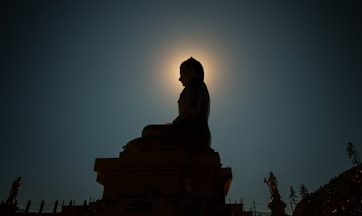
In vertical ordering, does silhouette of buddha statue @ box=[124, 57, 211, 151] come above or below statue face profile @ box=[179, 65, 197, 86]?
below

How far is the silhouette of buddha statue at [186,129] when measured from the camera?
20.3 ft

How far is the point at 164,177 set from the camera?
568cm

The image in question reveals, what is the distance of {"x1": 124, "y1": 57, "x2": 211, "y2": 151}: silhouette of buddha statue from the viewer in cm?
619

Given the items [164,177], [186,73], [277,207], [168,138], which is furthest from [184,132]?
[277,207]

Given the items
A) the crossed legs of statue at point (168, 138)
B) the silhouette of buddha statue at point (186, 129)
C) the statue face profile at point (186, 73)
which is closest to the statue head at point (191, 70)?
the statue face profile at point (186, 73)

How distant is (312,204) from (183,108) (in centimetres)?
2339

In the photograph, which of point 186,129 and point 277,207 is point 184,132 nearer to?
point 186,129

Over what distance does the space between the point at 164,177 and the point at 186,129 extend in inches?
54.9

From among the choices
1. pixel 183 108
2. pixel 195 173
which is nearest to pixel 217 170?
pixel 195 173

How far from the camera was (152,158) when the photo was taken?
5.69 meters

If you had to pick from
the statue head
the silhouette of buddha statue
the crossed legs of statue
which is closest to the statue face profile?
the statue head

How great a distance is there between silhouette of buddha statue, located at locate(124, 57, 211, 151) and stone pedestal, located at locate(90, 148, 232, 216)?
42 cm

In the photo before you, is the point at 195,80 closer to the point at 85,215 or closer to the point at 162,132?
the point at 162,132

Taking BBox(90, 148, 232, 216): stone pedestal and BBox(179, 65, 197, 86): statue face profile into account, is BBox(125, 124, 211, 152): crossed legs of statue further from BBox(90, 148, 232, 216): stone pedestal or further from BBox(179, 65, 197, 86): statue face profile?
BBox(179, 65, 197, 86): statue face profile
